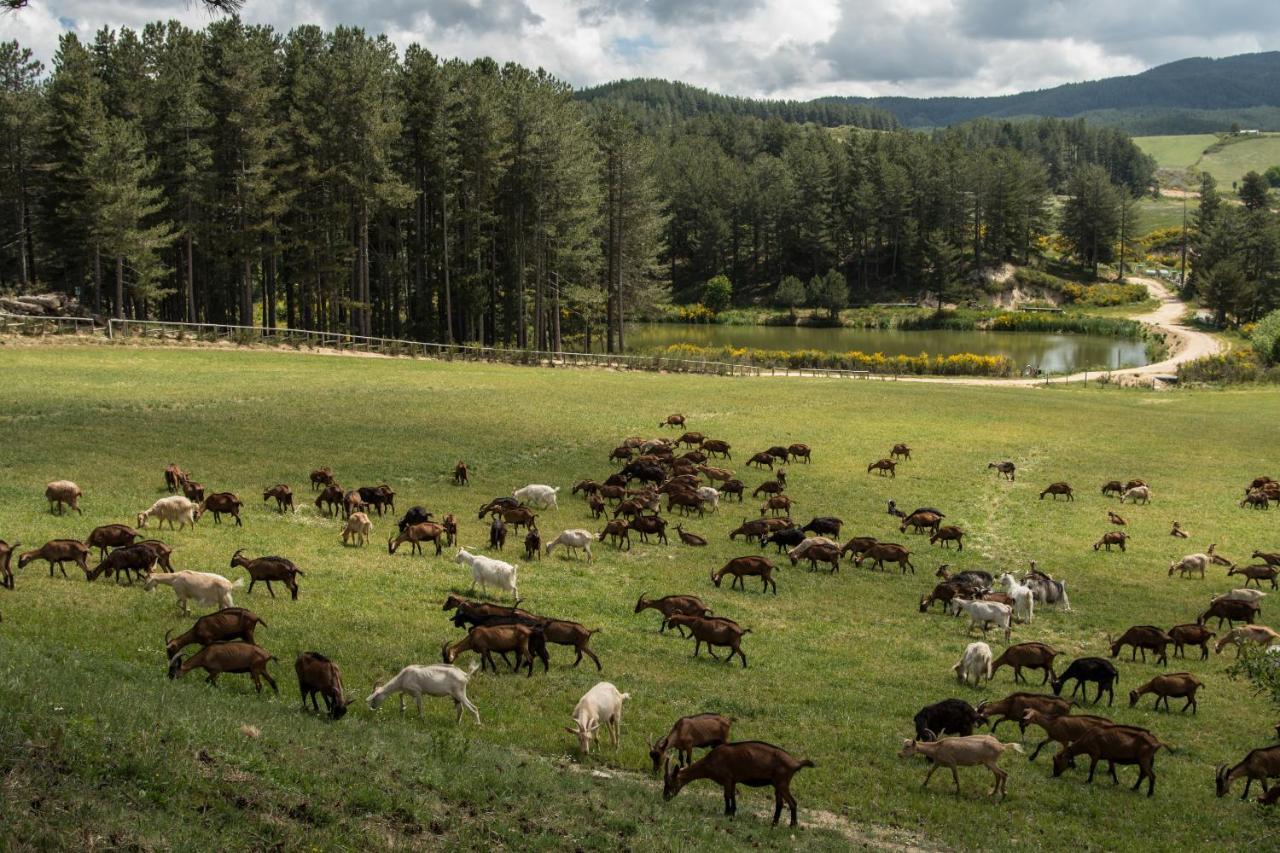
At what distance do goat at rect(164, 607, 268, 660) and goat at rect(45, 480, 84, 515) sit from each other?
9.89m

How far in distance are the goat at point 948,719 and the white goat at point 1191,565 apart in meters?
15.5

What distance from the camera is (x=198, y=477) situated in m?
26.8

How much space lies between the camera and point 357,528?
22359 millimetres

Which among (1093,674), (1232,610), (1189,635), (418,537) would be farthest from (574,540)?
(1232,610)

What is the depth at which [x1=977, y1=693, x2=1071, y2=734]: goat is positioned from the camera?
13.8m

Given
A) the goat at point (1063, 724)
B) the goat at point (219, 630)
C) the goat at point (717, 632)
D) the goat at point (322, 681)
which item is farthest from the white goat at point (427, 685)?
the goat at point (1063, 724)

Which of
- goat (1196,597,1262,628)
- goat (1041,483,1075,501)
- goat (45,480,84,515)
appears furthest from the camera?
goat (1041,483,1075,501)

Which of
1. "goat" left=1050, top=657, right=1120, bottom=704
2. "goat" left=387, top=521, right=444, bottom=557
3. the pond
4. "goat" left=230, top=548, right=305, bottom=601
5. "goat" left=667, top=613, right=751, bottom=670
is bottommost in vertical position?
"goat" left=1050, top=657, right=1120, bottom=704

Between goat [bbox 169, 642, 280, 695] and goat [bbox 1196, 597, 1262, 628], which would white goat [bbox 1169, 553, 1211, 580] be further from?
goat [bbox 169, 642, 280, 695]

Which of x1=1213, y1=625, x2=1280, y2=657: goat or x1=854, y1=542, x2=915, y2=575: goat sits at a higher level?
x1=854, y1=542, x2=915, y2=575: goat

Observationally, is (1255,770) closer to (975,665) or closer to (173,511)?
(975,665)

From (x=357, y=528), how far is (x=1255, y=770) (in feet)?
56.8

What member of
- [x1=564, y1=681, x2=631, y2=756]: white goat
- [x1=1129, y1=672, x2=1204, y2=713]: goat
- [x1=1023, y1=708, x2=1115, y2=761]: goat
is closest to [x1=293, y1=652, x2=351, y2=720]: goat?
[x1=564, y1=681, x2=631, y2=756]: white goat

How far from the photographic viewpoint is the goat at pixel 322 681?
12031 mm
